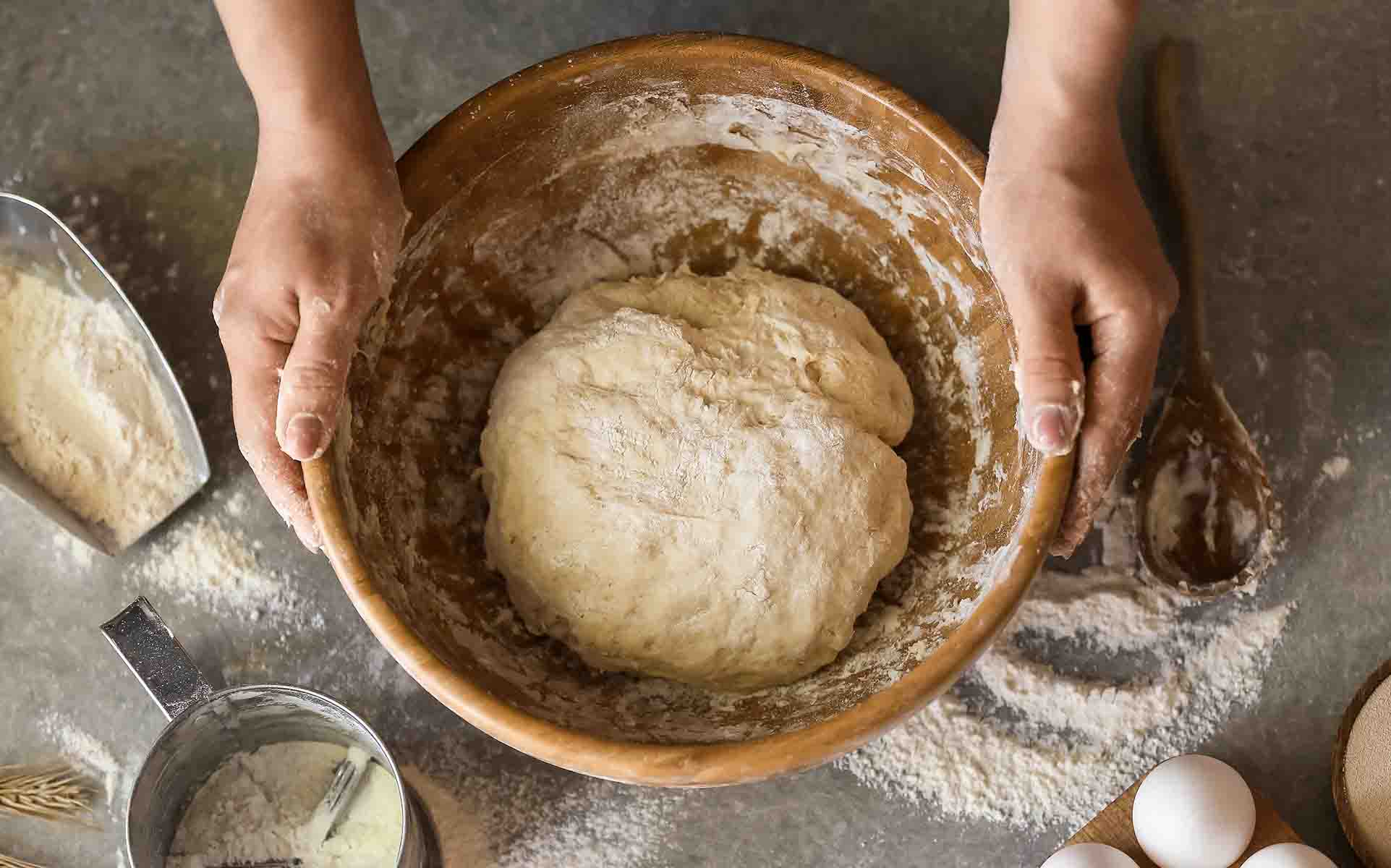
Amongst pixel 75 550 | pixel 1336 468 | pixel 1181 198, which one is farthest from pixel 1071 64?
pixel 75 550

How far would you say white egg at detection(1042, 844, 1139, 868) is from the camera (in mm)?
1236

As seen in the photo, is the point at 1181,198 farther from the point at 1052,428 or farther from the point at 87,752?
the point at 87,752

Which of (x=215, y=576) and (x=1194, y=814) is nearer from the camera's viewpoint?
(x=1194, y=814)

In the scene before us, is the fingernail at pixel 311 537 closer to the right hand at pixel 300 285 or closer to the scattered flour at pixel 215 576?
the right hand at pixel 300 285

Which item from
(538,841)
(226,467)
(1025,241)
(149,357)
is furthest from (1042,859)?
(149,357)

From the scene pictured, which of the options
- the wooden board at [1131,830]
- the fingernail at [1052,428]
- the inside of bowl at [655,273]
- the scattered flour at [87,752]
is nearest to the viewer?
the fingernail at [1052,428]

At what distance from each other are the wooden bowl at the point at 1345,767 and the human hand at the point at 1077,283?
1.72 ft

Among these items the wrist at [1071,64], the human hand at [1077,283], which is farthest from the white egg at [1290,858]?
the wrist at [1071,64]

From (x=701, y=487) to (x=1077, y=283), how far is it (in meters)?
0.42

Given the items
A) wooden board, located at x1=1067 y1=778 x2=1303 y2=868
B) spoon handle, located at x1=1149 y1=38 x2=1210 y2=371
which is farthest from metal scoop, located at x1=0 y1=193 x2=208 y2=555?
spoon handle, located at x1=1149 y1=38 x2=1210 y2=371

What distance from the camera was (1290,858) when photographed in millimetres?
1216

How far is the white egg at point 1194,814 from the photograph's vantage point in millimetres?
1229

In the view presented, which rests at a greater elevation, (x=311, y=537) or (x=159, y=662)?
(x=311, y=537)

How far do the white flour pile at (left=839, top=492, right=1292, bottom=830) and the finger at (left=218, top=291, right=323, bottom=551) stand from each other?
0.74 metres
